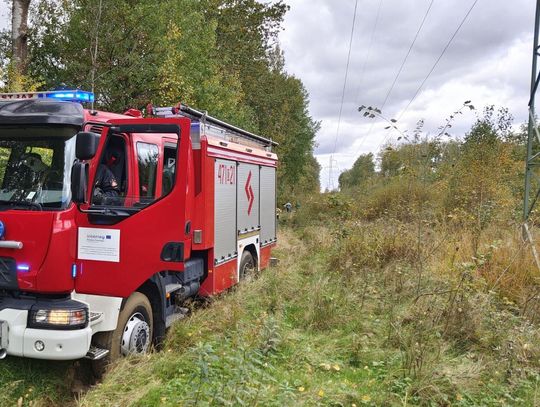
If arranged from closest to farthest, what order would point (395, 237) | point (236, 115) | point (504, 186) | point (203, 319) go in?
1. point (203, 319)
2. point (395, 237)
3. point (504, 186)
4. point (236, 115)

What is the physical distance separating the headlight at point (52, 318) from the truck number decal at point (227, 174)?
283 cm

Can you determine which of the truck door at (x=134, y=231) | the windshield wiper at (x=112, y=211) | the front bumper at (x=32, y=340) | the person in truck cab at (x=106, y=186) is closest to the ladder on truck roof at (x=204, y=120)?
the truck door at (x=134, y=231)

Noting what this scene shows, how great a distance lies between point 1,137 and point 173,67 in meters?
10.8

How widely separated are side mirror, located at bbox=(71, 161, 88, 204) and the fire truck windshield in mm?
89

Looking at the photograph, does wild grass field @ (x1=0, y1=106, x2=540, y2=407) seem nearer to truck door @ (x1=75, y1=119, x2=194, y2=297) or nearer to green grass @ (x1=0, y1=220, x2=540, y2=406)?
green grass @ (x1=0, y1=220, x2=540, y2=406)

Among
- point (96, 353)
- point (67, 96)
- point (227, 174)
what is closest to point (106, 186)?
point (67, 96)

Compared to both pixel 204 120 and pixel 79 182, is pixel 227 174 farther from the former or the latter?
pixel 79 182

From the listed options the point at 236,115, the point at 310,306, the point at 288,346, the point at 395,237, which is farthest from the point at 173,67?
the point at 288,346

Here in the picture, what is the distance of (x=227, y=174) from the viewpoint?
6371 mm

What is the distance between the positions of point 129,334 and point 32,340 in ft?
3.16

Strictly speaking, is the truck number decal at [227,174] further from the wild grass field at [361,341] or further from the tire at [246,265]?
the wild grass field at [361,341]

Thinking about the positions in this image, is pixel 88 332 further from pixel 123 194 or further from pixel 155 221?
pixel 123 194

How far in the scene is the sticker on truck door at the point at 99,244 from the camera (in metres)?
4.00

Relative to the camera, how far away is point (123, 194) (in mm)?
4652
